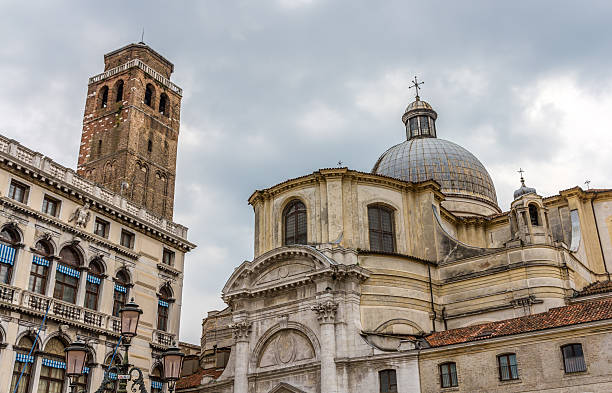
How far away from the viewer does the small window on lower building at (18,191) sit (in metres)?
25.5

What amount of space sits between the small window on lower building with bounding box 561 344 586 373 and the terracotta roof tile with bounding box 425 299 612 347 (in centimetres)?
81

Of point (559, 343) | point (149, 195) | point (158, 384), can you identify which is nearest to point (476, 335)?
point (559, 343)

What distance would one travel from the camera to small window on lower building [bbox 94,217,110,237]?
29109 millimetres

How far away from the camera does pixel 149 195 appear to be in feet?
174

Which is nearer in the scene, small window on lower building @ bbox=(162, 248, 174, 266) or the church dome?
small window on lower building @ bbox=(162, 248, 174, 266)

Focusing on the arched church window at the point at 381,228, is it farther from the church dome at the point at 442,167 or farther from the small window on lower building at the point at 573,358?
the small window on lower building at the point at 573,358

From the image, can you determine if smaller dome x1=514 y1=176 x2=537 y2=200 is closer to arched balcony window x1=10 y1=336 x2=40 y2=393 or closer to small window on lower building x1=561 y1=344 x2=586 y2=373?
small window on lower building x1=561 y1=344 x2=586 y2=373

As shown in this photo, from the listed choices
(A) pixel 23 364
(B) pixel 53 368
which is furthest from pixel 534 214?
(A) pixel 23 364

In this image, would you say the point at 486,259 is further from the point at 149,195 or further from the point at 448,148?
the point at 149,195

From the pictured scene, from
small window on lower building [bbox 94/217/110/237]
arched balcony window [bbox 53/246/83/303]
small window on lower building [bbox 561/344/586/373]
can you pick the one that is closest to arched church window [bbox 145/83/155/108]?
small window on lower building [bbox 94/217/110/237]

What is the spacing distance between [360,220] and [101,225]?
12.7 meters

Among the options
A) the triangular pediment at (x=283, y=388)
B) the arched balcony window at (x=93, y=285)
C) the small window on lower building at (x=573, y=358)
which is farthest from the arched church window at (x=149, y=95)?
the small window on lower building at (x=573, y=358)

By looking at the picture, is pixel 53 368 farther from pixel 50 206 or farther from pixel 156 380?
pixel 50 206

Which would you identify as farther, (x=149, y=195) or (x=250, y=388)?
(x=149, y=195)
